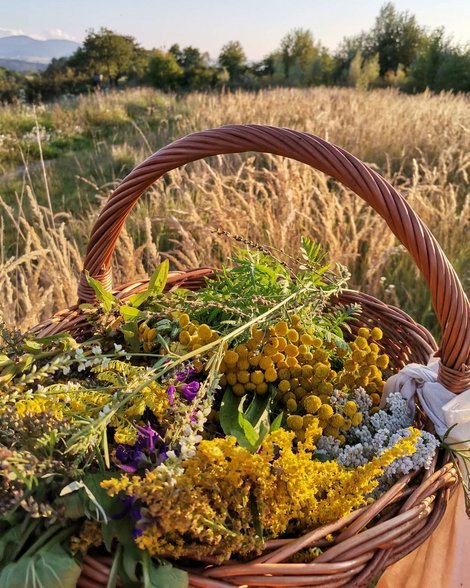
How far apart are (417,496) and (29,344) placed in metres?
0.73

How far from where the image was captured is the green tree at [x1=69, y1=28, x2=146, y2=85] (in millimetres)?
26656

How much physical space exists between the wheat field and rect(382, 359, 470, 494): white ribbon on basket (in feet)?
2.42

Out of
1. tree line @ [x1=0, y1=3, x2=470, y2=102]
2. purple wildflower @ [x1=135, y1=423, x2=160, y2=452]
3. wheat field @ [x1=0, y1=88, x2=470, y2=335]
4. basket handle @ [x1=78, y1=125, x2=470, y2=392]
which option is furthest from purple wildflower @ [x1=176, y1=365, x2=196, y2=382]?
tree line @ [x1=0, y1=3, x2=470, y2=102]

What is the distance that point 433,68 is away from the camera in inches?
746

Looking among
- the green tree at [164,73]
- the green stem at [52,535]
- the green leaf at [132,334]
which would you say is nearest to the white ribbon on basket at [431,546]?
the green leaf at [132,334]

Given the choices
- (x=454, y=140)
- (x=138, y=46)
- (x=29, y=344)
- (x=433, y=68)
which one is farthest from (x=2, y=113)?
(x=138, y=46)

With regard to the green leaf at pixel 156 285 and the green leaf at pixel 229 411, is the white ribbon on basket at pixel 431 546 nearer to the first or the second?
the green leaf at pixel 229 411

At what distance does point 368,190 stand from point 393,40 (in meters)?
29.5

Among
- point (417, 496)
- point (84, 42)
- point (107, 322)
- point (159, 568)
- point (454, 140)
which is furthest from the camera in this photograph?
point (84, 42)

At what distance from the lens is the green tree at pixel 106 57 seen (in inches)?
1049

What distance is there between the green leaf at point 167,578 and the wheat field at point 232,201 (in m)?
0.94

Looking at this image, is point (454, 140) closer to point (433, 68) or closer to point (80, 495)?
point (80, 495)

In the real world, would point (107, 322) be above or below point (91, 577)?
above

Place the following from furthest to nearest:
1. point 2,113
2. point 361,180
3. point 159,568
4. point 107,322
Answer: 1. point 2,113
2. point 107,322
3. point 361,180
4. point 159,568
